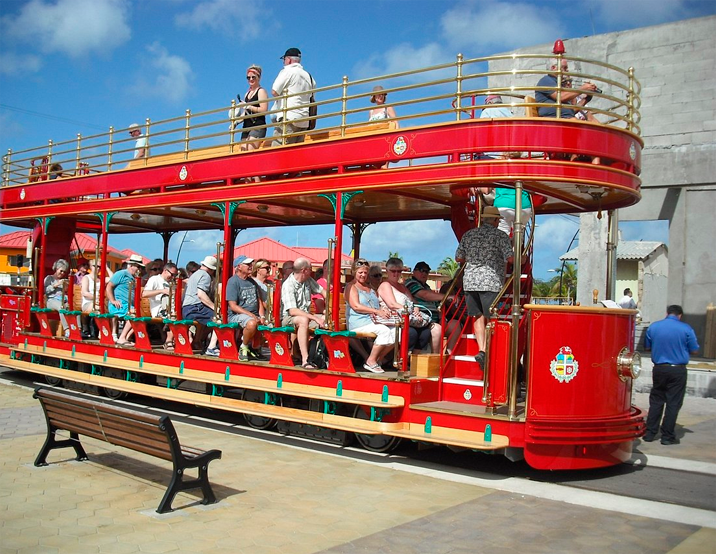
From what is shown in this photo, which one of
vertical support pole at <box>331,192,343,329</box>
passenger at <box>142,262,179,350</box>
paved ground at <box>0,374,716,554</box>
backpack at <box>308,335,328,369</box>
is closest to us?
paved ground at <box>0,374,716,554</box>

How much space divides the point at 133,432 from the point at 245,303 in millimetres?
3780

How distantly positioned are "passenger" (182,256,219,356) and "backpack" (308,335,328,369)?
7.11 feet

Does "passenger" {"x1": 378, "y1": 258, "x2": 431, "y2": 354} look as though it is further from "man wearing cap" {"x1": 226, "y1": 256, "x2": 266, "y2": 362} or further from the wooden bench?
the wooden bench

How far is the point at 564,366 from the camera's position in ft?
22.7

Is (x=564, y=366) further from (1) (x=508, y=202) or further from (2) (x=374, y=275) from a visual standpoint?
(2) (x=374, y=275)

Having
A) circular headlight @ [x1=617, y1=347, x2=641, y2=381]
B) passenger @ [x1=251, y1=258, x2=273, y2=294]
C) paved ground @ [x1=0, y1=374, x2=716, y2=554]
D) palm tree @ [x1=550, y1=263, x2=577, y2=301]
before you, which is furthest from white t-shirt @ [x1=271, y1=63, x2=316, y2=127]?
palm tree @ [x1=550, y1=263, x2=577, y2=301]

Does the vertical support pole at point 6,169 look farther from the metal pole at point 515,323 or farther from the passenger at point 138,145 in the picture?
the metal pole at point 515,323

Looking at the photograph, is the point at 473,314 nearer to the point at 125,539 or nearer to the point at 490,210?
the point at 490,210

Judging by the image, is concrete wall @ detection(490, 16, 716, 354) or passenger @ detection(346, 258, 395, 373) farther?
concrete wall @ detection(490, 16, 716, 354)

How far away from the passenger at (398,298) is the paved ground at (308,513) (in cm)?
144

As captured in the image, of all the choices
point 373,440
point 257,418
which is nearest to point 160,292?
point 257,418

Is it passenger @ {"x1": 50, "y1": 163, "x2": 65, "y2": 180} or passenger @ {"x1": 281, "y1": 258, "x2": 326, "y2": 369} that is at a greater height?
passenger @ {"x1": 50, "y1": 163, "x2": 65, "y2": 180}

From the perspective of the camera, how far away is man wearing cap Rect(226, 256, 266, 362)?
31.3 ft

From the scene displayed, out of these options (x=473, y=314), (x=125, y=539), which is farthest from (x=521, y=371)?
(x=125, y=539)
